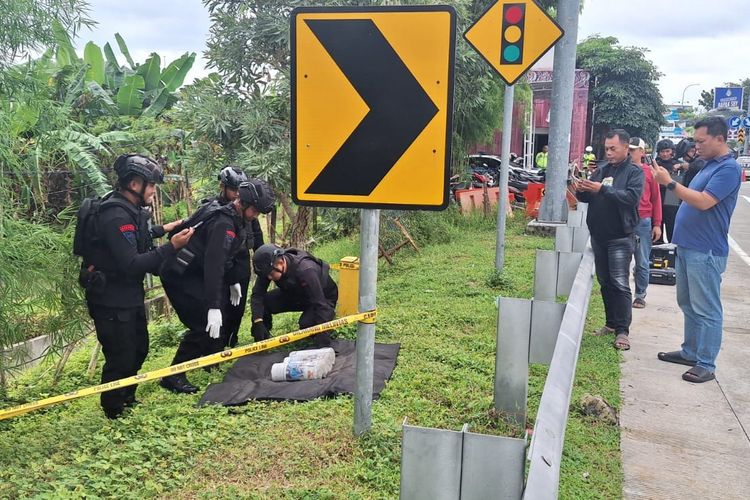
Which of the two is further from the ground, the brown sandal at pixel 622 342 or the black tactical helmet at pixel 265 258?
the black tactical helmet at pixel 265 258

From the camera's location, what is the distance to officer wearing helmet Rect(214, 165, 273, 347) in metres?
5.54

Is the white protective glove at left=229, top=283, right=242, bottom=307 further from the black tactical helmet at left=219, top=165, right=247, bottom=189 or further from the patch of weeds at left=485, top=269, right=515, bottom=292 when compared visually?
the patch of weeds at left=485, top=269, right=515, bottom=292

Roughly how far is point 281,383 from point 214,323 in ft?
2.41

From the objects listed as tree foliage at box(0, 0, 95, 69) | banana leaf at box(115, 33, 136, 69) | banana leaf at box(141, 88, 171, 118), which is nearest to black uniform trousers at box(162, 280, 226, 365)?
tree foliage at box(0, 0, 95, 69)

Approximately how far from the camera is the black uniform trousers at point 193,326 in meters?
5.37

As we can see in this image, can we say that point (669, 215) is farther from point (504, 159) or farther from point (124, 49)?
point (124, 49)

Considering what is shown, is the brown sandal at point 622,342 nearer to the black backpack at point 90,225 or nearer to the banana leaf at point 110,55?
the black backpack at point 90,225

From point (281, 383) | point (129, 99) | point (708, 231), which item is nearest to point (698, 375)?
point (708, 231)

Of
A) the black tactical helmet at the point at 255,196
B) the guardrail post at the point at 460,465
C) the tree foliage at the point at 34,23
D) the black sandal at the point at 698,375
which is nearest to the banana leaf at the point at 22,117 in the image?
the tree foliage at the point at 34,23

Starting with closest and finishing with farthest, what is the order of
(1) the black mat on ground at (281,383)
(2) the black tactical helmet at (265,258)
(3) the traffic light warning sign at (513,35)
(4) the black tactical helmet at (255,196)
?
(1) the black mat on ground at (281,383) < (4) the black tactical helmet at (255,196) < (2) the black tactical helmet at (265,258) < (3) the traffic light warning sign at (513,35)

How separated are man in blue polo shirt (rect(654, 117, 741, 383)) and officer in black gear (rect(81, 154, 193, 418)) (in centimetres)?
379

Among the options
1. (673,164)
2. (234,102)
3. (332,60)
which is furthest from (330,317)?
(673,164)

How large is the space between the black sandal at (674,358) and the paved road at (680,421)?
0.16 feet

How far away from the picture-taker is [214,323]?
508 cm
